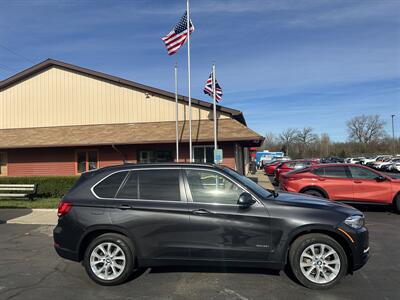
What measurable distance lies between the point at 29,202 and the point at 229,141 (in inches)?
365

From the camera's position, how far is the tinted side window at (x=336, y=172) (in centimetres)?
1208

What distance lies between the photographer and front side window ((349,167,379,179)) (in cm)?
1184

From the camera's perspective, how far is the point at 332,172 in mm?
12156

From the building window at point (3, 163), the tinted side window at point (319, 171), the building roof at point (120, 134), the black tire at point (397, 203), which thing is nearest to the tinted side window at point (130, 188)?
the tinted side window at point (319, 171)

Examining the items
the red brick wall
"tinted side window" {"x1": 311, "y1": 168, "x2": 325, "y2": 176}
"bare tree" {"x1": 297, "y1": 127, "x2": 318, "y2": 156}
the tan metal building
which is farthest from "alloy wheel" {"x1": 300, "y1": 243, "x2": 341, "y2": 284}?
"bare tree" {"x1": 297, "y1": 127, "x2": 318, "y2": 156}

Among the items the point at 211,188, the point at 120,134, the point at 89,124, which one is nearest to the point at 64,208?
the point at 211,188

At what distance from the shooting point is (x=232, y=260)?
5.18 meters

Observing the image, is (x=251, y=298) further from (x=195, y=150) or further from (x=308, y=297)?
(x=195, y=150)

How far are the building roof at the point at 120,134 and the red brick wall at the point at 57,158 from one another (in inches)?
24.0

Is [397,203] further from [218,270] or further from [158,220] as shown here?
[158,220]

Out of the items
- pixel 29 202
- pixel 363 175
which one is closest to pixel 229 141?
pixel 363 175

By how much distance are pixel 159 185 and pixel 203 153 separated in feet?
46.6

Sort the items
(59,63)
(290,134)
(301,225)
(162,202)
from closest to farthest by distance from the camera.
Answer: (301,225) < (162,202) < (59,63) < (290,134)

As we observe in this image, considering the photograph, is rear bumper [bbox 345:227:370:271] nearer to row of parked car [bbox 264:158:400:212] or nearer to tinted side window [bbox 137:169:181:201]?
tinted side window [bbox 137:169:181:201]
